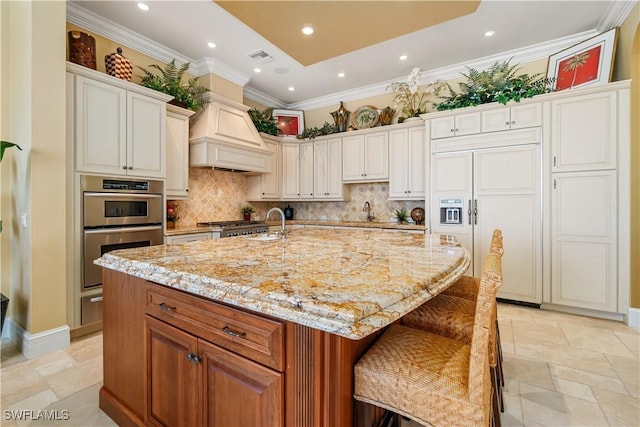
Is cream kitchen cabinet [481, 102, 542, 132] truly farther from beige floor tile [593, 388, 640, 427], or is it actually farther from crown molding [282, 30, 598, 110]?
beige floor tile [593, 388, 640, 427]

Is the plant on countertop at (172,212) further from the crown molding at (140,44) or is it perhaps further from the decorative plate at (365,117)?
the decorative plate at (365,117)

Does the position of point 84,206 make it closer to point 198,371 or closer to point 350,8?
point 198,371

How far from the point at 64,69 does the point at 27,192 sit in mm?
1030

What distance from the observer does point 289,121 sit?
5441mm

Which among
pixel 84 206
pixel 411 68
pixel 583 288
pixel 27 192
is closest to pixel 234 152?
pixel 84 206

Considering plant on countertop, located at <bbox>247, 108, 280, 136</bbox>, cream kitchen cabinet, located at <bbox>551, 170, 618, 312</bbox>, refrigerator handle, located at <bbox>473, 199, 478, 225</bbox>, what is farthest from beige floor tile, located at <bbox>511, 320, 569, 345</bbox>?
plant on countertop, located at <bbox>247, 108, 280, 136</bbox>

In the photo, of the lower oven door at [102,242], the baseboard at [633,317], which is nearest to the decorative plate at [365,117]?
the lower oven door at [102,242]

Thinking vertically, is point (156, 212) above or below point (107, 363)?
above

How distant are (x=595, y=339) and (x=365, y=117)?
153 inches

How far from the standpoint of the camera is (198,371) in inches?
44.7

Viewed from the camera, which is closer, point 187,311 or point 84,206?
point 187,311

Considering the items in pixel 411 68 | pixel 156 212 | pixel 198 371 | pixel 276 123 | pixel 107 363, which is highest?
pixel 411 68

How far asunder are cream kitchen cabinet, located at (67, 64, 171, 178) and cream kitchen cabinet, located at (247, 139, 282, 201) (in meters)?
1.86

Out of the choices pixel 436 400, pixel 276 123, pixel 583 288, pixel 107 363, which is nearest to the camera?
pixel 436 400
